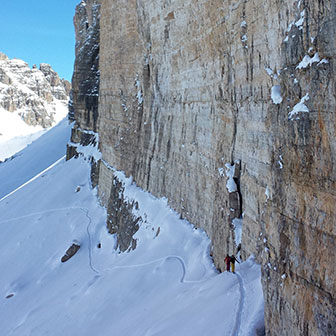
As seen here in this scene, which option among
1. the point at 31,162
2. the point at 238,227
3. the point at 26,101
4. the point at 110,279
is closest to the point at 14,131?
the point at 26,101

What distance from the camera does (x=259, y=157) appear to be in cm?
760

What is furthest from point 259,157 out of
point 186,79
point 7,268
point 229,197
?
point 7,268

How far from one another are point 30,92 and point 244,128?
401ft

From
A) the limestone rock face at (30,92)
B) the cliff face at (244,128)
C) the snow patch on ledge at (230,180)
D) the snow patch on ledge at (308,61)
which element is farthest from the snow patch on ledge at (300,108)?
the limestone rock face at (30,92)

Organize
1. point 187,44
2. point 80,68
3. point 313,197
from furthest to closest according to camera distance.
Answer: point 80,68
point 187,44
point 313,197

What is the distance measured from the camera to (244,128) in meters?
8.38

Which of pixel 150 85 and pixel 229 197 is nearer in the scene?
pixel 229 197

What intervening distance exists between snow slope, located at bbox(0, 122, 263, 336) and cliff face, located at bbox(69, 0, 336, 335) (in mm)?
811

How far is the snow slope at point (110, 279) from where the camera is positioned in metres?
6.71

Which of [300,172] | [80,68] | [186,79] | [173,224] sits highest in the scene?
[80,68]

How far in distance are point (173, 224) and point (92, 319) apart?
13.9 ft

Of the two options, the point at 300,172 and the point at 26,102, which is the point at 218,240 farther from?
the point at 26,102

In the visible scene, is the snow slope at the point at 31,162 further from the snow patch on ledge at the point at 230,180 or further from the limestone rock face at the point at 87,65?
the snow patch on ledge at the point at 230,180

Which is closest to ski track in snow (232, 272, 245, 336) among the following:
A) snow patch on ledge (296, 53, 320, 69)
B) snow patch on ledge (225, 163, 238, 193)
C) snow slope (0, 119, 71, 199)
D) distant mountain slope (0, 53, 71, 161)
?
snow patch on ledge (225, 163, 238, 193)
